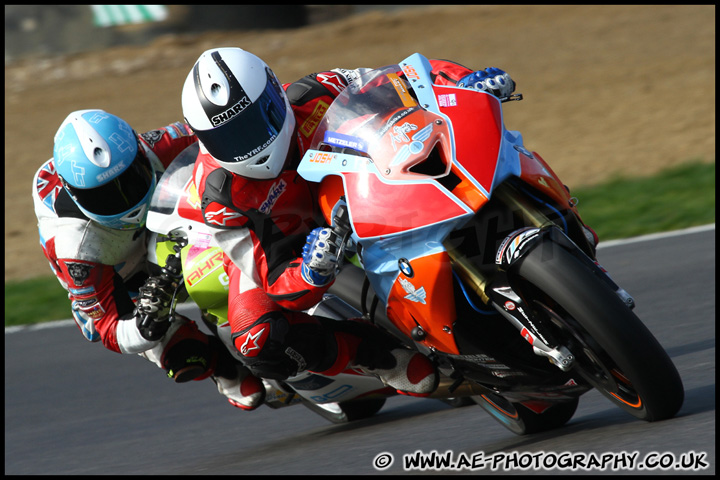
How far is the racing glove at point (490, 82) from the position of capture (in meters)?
3.56

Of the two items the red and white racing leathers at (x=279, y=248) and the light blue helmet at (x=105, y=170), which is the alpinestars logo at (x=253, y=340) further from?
the light blue helmet at (x=105, y=170)

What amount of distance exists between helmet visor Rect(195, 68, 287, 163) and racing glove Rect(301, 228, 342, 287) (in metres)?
0.40

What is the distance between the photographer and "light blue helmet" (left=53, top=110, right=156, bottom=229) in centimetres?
434

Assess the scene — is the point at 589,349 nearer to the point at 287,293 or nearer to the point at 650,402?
the point at 650,402

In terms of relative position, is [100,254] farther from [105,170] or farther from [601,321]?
[601,321]

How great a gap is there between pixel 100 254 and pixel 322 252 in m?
1.69

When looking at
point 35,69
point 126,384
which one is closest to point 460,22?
point 35,69

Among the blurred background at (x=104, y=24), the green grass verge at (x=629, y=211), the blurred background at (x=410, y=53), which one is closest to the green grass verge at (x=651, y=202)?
the green grass verge at (x=629, y=211)

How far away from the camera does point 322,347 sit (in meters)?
4.09

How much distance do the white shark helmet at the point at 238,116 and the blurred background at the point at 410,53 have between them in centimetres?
654

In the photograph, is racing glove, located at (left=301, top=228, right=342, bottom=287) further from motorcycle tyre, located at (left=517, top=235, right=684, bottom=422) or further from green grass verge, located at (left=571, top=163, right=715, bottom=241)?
green grass verge, located at (left=571, top=163, right=715, bottom=241)

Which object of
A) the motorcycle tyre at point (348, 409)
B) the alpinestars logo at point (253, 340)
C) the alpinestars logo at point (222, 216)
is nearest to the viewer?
the alpinestars logo at point (222, 216)

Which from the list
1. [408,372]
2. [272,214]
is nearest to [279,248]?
[272,214]

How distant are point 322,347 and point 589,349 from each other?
133 cm
